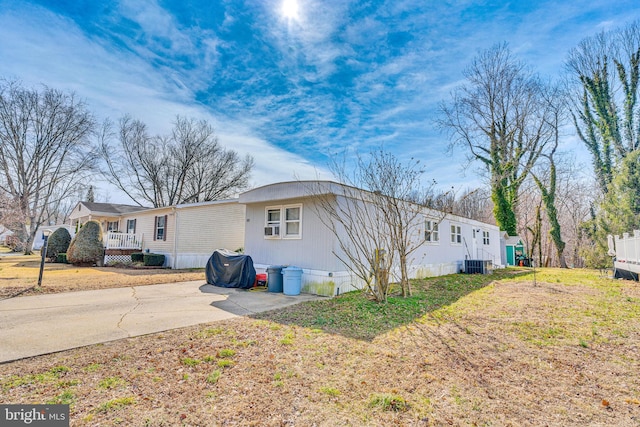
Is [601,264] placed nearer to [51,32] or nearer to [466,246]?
[466,246]

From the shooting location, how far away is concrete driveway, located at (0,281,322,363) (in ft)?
14.4

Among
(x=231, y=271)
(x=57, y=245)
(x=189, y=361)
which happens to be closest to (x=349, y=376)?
(x=189, y=361)

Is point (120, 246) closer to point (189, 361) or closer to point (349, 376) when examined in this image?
point (189, 361)

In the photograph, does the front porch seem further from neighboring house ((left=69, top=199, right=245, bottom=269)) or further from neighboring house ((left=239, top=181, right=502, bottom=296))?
neighboring house ((left=239, top=181, right=502, bottom=296))

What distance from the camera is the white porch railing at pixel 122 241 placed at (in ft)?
54.0

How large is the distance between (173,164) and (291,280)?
23.5 m

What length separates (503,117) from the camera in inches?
872

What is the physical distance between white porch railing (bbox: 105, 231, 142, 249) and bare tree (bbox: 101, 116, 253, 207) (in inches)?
409

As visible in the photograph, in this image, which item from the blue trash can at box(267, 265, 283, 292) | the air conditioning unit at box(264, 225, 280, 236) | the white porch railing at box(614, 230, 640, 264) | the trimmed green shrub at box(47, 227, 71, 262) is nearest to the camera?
the blue trash can at box(267, 265, 283, 292)

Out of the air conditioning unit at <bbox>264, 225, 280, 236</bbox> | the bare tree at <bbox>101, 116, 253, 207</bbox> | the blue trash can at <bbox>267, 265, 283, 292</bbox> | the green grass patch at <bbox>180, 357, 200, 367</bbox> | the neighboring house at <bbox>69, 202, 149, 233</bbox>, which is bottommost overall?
the green grass patch at <bbox>180, 357, 200, 367</bbox>

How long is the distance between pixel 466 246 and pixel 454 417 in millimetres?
14657

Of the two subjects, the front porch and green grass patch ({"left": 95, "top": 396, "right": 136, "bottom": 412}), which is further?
the front porch

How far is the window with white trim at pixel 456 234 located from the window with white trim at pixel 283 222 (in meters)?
8.64

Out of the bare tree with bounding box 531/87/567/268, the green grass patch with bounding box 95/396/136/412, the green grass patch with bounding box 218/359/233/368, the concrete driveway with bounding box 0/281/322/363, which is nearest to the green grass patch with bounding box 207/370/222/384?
the green grass patch with bounding box 218/359/233/368
